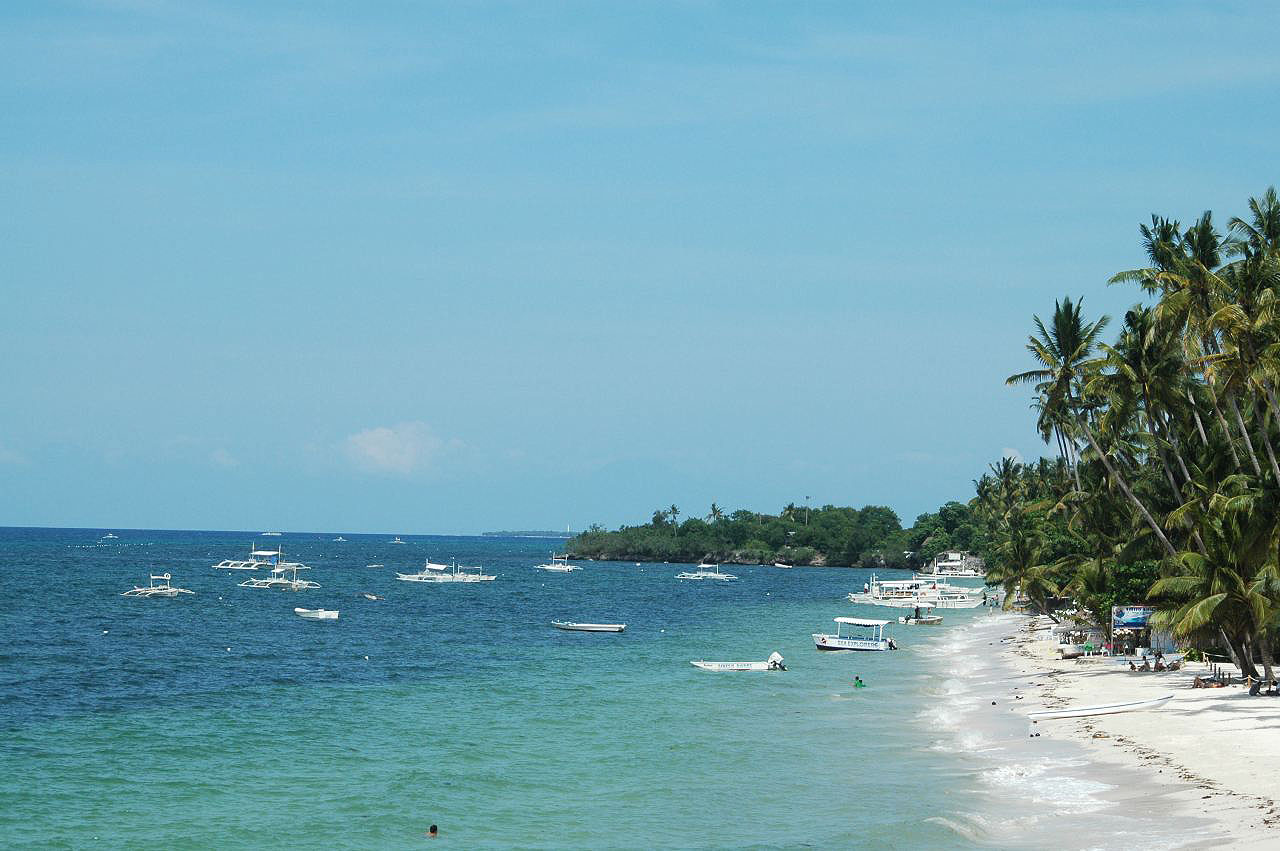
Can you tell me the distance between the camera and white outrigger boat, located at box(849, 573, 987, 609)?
115 m

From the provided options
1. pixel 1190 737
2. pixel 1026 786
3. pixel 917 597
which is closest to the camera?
pixel 1026 786

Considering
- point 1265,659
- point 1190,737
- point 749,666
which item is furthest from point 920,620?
point 1190,737

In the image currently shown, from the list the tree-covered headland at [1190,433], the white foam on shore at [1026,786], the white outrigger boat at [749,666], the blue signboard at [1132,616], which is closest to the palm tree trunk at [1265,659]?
the tree-covered headland at [1190,433]

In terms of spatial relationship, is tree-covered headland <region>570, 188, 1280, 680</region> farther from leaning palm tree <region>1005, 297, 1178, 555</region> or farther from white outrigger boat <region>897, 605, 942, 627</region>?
white outrigger boat <region>897, 605, 942, 627</region>

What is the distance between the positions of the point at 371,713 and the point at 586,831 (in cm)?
1934

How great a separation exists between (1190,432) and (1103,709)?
14.0m

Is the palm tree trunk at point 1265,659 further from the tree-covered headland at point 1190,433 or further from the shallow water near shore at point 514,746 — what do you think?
the shallow water near shore at point 514,746

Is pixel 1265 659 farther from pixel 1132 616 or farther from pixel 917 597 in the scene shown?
pixel 917 597

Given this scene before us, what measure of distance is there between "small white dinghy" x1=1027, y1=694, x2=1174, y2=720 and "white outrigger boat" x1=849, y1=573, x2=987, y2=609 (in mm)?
67929

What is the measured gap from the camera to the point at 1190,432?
46.4m

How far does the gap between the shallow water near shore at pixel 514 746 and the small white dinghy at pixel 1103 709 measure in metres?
1.71

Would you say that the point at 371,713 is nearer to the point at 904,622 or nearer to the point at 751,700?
the point at 751,700

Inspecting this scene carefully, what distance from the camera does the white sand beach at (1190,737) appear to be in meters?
24.2

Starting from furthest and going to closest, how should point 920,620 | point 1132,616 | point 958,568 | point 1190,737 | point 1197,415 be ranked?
point 958,568 → point 920,620 → point 1132,616 → point 1197,415 → point 1190,737
